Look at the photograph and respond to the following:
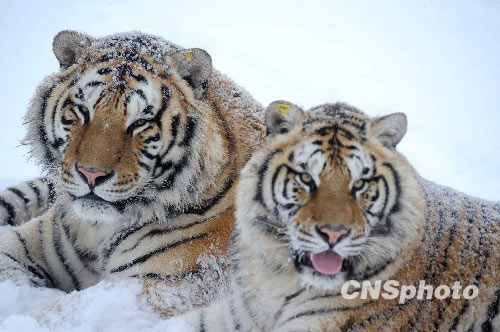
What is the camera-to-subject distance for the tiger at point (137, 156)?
8.35ft

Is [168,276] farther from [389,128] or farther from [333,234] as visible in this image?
[389,128]

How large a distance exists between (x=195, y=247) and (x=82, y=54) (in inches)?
39.3

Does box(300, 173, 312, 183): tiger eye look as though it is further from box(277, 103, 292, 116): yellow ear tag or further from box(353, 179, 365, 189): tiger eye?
box(277, 103, 292, 116): yellow ear tag

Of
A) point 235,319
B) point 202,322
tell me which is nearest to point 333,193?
point 235,319

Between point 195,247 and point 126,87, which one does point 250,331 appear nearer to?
point 195,247

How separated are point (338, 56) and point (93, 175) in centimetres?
652

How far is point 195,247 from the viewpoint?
2.77 metres

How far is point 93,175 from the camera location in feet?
8.09

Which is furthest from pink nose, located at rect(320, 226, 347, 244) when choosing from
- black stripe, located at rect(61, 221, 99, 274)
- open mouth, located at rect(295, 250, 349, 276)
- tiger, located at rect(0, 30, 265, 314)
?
black stripe, located at rect(61, 221, 99, 274)

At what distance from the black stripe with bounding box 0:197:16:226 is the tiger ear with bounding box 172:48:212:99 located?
1588 millimetres

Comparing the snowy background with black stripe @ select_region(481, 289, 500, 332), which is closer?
black stripe @ select_region(481, 289, 500, 332)

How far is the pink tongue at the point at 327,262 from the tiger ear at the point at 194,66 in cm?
108

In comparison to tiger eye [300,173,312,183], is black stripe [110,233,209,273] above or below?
below
